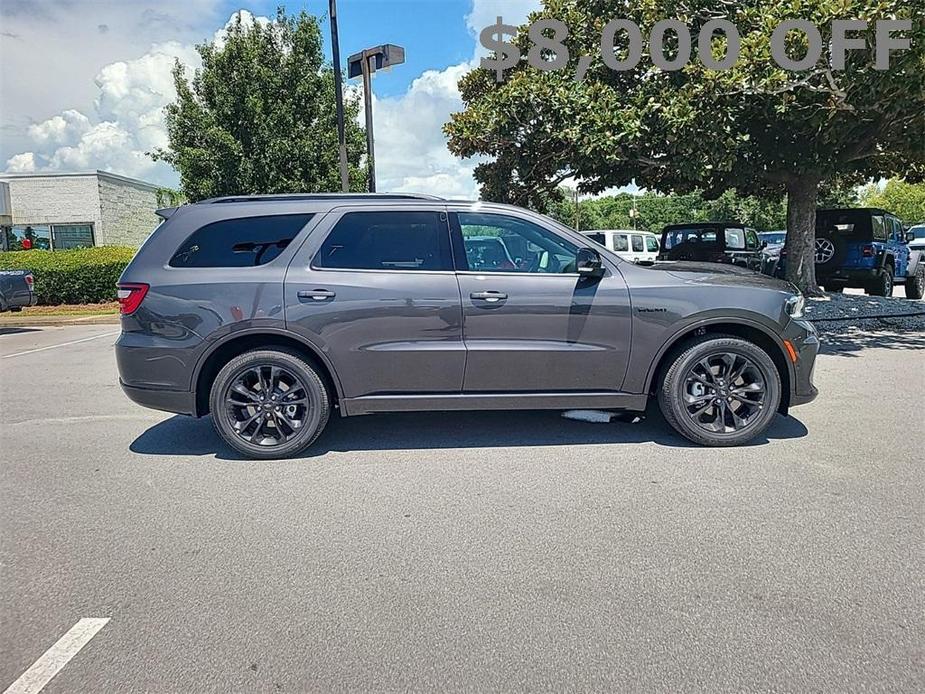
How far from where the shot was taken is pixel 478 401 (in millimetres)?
4793

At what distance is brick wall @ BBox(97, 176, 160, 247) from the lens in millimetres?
27969

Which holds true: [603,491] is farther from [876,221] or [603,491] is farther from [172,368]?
[876,221]

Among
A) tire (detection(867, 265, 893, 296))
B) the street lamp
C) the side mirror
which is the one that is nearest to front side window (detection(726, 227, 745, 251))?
tire (detection(867, 265, 893, 296))

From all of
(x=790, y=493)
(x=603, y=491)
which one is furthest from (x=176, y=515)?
(x=790, y=493)

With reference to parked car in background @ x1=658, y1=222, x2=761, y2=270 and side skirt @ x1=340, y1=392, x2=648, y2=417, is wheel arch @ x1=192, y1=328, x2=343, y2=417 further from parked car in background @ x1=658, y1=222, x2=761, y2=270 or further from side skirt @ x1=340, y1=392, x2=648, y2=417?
parked car in background @ x1=658, y1=222, x2=761, y2=270

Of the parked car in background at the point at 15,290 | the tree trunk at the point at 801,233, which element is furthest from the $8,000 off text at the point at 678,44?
the parked car in background at the point at 15,290

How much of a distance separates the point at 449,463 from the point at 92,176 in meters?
28.3

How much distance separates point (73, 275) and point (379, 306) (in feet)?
50.3

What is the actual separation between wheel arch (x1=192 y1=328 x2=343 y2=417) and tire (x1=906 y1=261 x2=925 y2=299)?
51.0ft

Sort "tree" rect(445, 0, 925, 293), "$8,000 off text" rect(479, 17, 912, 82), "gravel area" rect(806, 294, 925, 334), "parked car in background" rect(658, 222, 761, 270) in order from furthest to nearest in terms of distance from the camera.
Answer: "parked car in background" rect(658, 222, 761, 270)
"gravel area" rect(806, 294, 925, 334)
"tree" rect(445, 0, 925, 293)
"$8,000 off text" rect(479, 17, 912, 82)

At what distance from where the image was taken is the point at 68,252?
17656 millimetres

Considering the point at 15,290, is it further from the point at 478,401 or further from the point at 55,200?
the point at 55,200

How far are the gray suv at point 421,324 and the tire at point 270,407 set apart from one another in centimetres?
1

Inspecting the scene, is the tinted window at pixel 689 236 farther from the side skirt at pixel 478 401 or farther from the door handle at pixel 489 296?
the door handle at pixel 489 296
